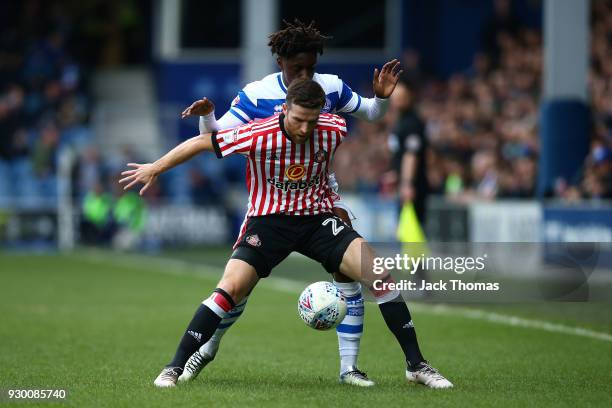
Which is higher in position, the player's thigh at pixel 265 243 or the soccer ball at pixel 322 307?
the player's thigh at pixel 265 243

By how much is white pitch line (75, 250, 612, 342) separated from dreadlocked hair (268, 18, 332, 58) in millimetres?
3774

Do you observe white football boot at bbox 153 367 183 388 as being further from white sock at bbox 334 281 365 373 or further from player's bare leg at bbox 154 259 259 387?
white sock at bbox 334 281 365 373

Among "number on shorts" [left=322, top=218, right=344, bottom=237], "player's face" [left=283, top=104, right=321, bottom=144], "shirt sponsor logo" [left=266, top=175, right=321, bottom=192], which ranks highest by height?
"player's face" [left=283, top=104, right=321, bottom=144]

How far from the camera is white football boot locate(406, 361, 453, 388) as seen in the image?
7.01m

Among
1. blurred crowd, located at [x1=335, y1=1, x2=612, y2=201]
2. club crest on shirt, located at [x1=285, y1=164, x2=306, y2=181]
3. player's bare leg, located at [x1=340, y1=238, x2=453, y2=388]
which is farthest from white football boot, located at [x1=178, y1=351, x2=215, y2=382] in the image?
blurred crowd, located at [x1=335, y1=1, x2=612, y2=201]

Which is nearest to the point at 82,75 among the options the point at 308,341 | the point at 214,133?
the point at 308,341

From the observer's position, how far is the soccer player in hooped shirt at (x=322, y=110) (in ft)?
23.9

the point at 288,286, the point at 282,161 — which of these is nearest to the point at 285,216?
the point at 282,161

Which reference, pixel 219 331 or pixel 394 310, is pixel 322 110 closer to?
pixel 394 310

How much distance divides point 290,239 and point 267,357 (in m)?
1.87

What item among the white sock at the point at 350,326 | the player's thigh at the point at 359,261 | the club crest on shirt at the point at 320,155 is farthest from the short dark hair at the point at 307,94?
the white sock at the point at 350,326

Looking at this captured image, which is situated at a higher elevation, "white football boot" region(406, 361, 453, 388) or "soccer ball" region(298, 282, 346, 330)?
"soccer ball" region(298, 282, 346, 330)

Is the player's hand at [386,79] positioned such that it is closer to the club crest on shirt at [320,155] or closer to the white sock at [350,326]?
the club crest on shirt at [320,155]

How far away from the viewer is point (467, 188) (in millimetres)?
20297
